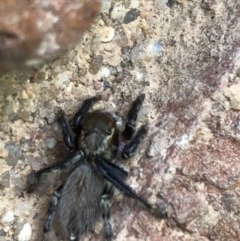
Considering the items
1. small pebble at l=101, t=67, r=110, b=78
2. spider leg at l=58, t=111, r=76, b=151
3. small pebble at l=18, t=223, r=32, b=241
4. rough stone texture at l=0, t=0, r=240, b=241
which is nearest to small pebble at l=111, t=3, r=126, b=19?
rough stone texture at l=0, t=0, r=240, b=241

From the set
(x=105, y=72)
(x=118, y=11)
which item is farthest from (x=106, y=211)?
(x=118, y=11)

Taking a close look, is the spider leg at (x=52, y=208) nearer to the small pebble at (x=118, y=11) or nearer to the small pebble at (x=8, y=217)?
the small pebble at (x=8, y=217)

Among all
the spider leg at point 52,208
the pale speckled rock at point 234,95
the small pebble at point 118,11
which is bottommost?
the spider leg at point 52,208

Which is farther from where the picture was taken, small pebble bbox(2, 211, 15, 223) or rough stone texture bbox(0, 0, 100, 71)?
small pebble bbox(2, 211, 15, 223)

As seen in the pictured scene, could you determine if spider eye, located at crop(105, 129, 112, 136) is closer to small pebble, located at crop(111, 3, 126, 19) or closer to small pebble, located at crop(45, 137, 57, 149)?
small pebble, located at crop(45, 137, 57, 149)

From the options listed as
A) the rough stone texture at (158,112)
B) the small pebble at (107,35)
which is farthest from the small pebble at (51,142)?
the small pebble at (107,35)

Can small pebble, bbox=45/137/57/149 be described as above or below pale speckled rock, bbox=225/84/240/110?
below

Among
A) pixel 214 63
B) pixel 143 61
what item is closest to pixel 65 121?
pixel 143 61
